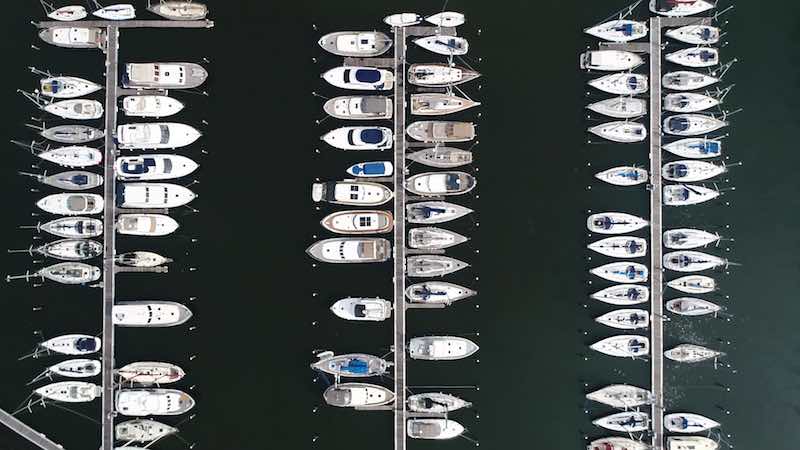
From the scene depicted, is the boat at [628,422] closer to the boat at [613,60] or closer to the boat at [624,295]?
the boat at [624,295]

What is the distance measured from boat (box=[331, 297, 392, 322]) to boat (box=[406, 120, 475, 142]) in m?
5.48

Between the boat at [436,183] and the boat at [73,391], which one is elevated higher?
the boat at [436,183]

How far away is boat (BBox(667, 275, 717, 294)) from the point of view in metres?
16.7

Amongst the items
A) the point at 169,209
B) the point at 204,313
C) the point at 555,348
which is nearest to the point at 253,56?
the point at 169,209

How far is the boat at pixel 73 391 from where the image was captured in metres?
16.6

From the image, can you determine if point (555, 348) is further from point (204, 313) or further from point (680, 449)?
point (204, 313)

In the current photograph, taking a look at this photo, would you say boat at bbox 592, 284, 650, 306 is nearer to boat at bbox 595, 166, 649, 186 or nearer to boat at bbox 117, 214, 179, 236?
boat at bbox 595, 166, 649, 186

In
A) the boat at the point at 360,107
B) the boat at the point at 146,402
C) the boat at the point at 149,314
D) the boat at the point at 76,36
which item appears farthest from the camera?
the boat at the point at 76,36

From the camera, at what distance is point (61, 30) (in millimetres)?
16891

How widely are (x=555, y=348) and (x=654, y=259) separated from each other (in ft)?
14.1

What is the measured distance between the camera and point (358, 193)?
54.7 ft

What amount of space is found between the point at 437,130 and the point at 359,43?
150 inches

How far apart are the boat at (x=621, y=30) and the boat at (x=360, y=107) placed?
7.28 meters

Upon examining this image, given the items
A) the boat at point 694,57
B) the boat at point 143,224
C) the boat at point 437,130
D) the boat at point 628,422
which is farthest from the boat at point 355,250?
the boat at point 694,57
